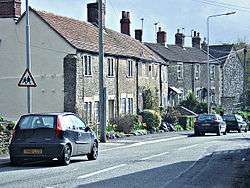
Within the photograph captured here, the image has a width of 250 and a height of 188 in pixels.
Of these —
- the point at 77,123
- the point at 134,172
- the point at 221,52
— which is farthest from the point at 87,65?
the point at 221,52

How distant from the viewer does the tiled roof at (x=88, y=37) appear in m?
39.7

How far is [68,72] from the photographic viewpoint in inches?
1518

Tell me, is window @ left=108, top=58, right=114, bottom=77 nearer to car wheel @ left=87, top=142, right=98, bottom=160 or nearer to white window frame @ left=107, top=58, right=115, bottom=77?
white window frame @ left=107, top=58, right=115, bottom=77

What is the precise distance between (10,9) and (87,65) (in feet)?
20.4

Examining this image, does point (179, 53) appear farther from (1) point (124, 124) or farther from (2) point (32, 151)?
(2) point (32, 151)

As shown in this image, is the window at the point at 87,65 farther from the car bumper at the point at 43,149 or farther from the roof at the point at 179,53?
the car bumper at the point at 43,149

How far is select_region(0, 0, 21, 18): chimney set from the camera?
3881 cm

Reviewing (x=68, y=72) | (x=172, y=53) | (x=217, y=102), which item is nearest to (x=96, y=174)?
(x=68, y=72)

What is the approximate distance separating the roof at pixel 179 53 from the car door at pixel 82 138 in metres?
42.9

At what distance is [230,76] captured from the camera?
80.7 metres

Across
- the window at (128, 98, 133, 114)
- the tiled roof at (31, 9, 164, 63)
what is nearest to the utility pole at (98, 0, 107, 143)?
the tiled roof at (31, 9, 164, 63)

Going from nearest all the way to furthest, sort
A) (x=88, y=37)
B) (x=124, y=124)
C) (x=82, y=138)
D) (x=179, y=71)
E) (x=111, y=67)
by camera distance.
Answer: (x=82, y=138) < (x=124, y=124) < (x=88, y=37) < (x=111, y=67) < (x=179, y=71)

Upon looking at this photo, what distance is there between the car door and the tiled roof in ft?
63.1

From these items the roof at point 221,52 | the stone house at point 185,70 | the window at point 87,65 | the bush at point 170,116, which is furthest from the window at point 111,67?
the roof at point 221,52
